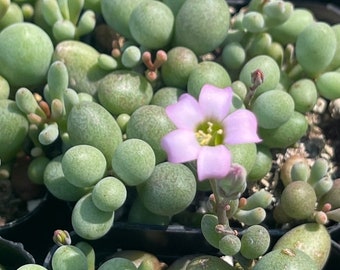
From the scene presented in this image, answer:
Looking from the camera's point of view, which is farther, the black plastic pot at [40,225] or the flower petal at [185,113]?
the black plastic pot at [40,225]

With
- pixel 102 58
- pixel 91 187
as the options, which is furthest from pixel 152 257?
pixel 102 58

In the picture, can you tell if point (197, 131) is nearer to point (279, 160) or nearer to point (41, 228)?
point (279, 160)

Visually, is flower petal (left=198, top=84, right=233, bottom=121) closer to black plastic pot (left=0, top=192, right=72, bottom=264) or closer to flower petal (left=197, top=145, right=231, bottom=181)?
flower petal (left=197, top=145, right=231, bottom=181)

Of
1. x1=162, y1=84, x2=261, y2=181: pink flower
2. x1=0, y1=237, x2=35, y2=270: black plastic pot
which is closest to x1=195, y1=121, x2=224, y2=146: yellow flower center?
x1=162, y1=84, x2=261, y2=181: pink flower

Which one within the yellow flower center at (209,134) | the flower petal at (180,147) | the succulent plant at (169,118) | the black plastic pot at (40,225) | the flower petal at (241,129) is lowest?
the black plastic pot at (40,225)

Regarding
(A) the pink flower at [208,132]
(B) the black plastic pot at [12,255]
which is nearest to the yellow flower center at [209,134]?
(A) the pink flower at [208,132]

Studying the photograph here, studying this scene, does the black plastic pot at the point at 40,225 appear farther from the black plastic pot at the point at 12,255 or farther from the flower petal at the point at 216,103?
the flower petal at the point at 216,103
